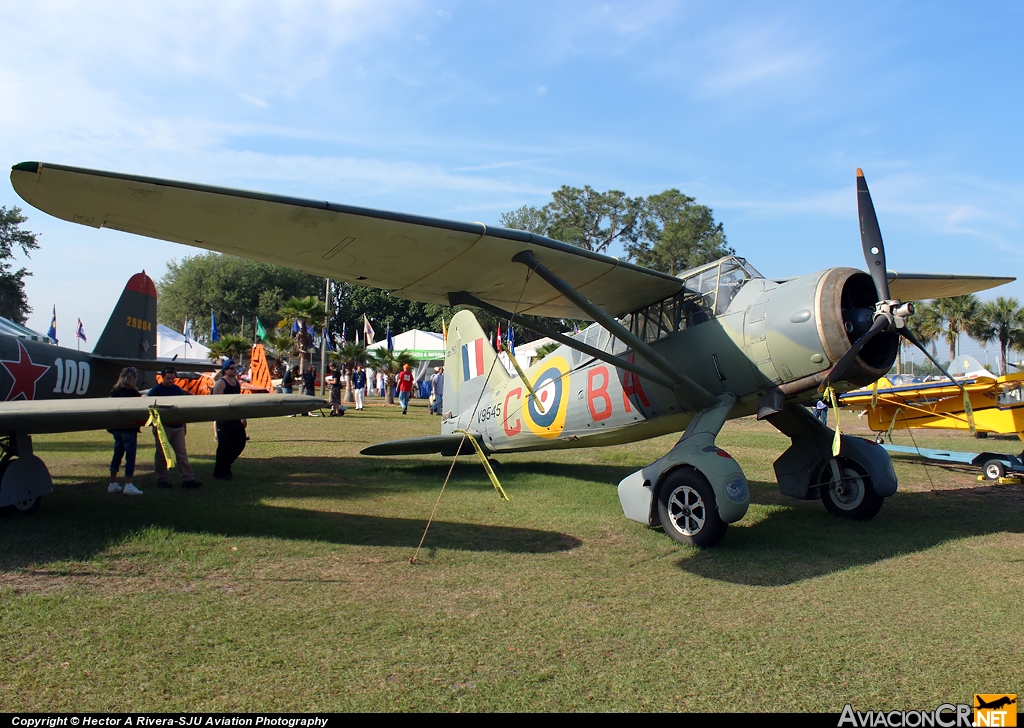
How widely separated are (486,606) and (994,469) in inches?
408

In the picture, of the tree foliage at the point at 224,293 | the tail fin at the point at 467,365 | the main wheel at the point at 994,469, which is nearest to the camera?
the main wheel at the point at 994,469

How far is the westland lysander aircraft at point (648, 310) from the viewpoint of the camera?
16.7 feet

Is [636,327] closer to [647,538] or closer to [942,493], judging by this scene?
[647,538]

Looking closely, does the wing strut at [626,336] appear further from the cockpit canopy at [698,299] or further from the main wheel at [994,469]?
the main wheel at [994,469]

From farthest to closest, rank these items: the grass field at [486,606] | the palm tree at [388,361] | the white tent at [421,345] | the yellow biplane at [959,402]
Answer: the white tent at [421,345]
the palm tree at [388,361]
the yellow biplane at [959,402]
the grass field at [486,606]

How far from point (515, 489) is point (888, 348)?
4914mm

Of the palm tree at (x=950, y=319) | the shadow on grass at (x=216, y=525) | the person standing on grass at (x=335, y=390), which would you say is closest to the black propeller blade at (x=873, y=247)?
the shadow on grass at (x=216, y=525)

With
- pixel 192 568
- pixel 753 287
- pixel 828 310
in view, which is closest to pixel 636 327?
pixel 753 287

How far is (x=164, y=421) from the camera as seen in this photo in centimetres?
576

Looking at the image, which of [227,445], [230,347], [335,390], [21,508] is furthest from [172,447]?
[230,347]

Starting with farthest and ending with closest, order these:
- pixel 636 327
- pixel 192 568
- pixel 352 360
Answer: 1. pixel 352 360
2. pixel 636 327
3. pixel 192 568

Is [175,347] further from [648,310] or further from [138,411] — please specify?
[648,310]

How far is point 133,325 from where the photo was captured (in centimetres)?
1365

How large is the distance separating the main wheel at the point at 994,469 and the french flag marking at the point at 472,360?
8694 millimetres
